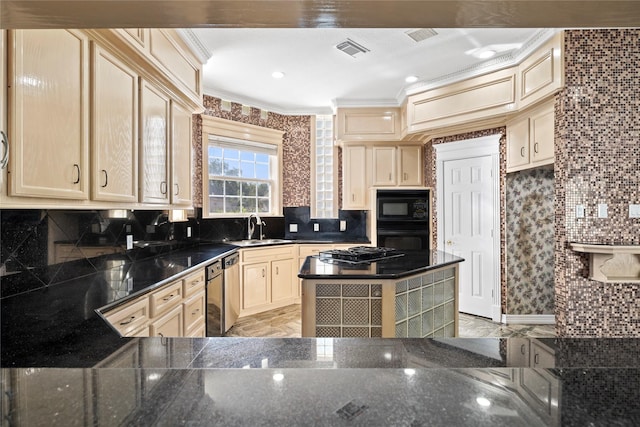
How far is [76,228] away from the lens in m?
2.16

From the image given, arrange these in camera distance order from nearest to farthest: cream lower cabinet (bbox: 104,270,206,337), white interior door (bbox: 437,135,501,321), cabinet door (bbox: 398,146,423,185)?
cream lower cabinet (bbox: 104,270,206,337) → white interior door (bbox: 437,135,501,321) → cabinet door (bbox: 398,146,423,185)

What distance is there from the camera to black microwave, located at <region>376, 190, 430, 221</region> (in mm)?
4590

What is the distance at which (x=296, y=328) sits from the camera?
12.1ft

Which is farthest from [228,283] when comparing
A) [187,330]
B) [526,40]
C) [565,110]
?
[526,40]

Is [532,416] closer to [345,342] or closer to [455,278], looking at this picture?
[345,342]

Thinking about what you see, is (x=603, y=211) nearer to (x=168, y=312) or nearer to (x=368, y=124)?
(x=368, y=124)

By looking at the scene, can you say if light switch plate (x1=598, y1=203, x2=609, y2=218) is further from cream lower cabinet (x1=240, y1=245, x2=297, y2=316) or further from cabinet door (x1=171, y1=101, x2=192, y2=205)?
cabinet door (x1=171, y1=101, x2=192, y2=205)

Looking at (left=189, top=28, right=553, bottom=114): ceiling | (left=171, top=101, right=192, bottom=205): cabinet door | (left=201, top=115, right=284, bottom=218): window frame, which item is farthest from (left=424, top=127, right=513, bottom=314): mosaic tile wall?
(left=171, top=101, right=192, bottom=205): cabinet door

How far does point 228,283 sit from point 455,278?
7.37ft

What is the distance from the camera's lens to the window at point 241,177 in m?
4.48

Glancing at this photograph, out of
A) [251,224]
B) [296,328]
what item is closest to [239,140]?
[251,224]

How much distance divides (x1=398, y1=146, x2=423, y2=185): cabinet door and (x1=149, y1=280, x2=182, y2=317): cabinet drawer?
344 centimetres

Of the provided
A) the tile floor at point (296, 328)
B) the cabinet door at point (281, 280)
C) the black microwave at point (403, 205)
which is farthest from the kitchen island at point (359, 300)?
the black microwave at point (403, 205)

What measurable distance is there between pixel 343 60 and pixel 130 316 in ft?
10.0
